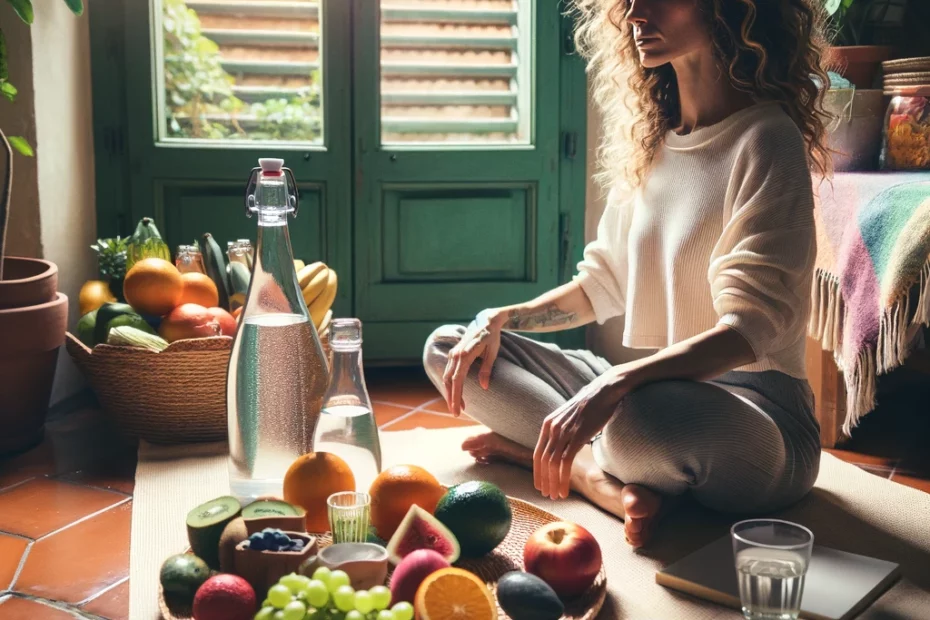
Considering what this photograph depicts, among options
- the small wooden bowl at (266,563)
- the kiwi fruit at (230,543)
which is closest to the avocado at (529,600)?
the small wooden bowl at (266,563)

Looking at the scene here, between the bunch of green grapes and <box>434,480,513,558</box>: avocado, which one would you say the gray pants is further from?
the bunch of green grapes

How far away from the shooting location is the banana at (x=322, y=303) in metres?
2.52

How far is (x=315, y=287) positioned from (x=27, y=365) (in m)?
0.68

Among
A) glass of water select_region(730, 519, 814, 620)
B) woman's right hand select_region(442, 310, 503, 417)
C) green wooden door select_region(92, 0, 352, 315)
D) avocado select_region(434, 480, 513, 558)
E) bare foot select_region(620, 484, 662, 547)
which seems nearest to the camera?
glass of water select_region(730, 519, 814, 620)

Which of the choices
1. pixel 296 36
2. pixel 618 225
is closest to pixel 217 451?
pixel 618 225

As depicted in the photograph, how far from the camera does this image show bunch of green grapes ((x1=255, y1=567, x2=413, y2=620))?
115 cm

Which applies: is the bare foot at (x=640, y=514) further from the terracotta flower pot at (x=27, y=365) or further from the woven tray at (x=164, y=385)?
the terracotta flower pot at (x=27, y=365)

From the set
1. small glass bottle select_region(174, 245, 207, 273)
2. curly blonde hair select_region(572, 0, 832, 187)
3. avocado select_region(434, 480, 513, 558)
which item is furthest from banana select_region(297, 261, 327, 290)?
avocado select_region(434, 480, 513, 558)

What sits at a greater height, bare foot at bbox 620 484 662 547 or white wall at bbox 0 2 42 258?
white wall at bbox 0 2 42 258

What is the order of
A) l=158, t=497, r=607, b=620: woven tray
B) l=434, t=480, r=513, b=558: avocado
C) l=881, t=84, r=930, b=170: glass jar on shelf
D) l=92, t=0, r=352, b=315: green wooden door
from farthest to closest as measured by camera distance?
l=92, t=0, r=352, b=315: green wooden door
l=881, t=84, r=930, b=170: glass jar on shelf
l=434, t=480, r=513, b=558: avocado
l=158, t=497, r=607, b=620: woven tray

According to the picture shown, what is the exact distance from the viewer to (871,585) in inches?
58.0

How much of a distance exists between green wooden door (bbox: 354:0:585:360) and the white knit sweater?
40.6 inches

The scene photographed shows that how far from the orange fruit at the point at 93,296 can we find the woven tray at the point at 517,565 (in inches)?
49.3

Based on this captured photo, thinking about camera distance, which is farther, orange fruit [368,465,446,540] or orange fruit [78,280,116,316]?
orange fruit [78,280,116,316]
